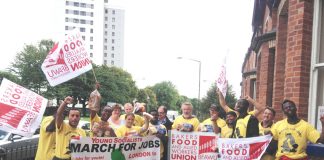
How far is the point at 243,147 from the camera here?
5.29 metres

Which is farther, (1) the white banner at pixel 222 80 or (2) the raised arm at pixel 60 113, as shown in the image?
(1) the white banner at pixel 222 80

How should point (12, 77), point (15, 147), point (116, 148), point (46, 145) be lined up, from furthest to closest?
point (12, 77) < point (15, 147) < point (116, 148) < point (46, 145)

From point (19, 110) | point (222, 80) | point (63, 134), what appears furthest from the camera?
point (222, 80)

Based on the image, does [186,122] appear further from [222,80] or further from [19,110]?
[19,110]

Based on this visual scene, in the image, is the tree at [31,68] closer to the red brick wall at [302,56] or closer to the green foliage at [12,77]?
the green foliage at [12,77]

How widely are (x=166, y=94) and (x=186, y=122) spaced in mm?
100035

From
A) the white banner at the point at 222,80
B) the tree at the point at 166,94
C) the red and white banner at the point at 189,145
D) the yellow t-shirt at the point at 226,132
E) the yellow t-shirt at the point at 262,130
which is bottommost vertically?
the tree at the point at 166,94

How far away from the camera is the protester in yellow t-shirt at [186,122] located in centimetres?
625

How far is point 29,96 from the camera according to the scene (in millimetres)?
6211

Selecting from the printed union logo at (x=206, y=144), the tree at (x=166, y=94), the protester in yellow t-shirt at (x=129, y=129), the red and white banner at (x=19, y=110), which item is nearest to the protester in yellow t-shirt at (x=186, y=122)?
the printed union logo at (x=206, y=144)

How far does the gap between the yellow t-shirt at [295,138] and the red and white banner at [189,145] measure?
152 cm

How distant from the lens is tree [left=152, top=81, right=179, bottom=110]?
105m

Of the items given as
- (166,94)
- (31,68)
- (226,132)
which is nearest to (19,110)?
(226,132)

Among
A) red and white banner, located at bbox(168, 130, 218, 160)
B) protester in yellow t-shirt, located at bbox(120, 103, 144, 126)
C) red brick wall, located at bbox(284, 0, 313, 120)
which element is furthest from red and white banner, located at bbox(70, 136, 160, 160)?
red brick wall, located at bbox(284, 0, 313, 120)
